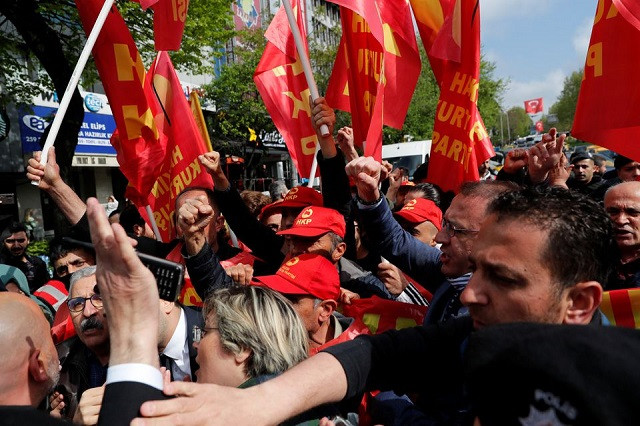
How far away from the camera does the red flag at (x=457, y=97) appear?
433 cm

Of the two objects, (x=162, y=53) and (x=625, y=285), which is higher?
(x=162, y=53)

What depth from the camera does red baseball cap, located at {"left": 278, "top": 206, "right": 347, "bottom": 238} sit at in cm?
328

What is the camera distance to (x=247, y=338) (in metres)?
1.99

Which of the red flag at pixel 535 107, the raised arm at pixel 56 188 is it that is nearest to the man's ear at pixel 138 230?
the raised arm at pixel 56 188

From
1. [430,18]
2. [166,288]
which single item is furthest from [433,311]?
[430,18]

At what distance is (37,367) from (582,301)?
1.57 meters

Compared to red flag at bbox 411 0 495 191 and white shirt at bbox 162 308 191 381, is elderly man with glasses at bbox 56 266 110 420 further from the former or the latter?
red flag at bbox 411 0 495 191

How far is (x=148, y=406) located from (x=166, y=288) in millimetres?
413

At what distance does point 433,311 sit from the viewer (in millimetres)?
2436

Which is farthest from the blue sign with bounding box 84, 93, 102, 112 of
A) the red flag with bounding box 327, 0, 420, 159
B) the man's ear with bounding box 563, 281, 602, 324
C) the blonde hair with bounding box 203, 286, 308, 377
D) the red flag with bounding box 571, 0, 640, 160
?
the man's ear with bounding box 563, 281, 602, 324

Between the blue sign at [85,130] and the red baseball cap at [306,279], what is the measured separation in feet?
51.6

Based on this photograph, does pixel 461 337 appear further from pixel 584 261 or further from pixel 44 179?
pixel 44 179

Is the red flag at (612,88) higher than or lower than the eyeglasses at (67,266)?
higher

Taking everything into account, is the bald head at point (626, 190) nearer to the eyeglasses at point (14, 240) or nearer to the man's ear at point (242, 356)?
the man's ear at point (242, 356)
